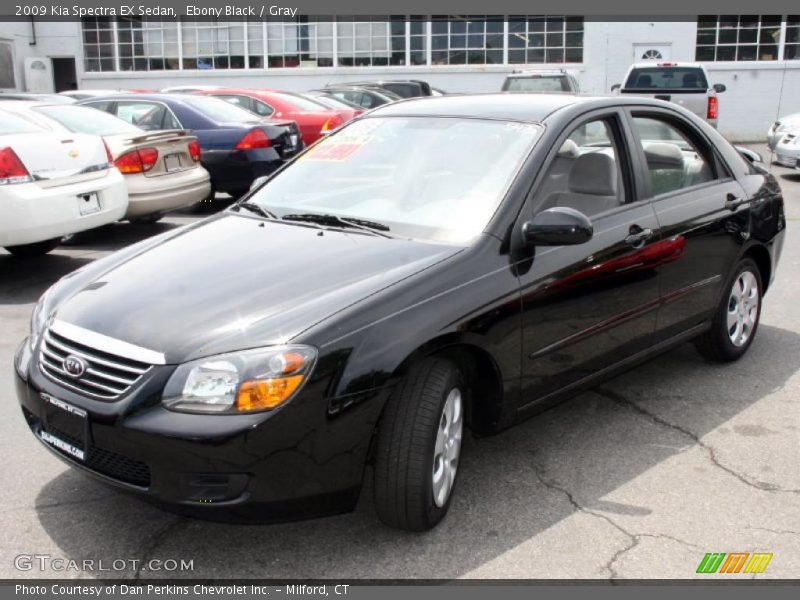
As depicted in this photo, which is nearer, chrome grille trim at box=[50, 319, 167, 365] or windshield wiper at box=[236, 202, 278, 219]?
chrome grille trim at box=[50, 319, 167, 365]

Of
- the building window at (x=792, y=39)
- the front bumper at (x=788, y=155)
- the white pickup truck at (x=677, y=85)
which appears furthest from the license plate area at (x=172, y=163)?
the building window at (x=792, y=39)

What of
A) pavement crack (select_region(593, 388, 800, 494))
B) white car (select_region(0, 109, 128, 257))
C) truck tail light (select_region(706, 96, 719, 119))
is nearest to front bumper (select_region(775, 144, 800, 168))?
truck tail light (select_region(706, 96, 719, 119))

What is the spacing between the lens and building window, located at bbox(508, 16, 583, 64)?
24.8 meters

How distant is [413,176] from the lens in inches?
164

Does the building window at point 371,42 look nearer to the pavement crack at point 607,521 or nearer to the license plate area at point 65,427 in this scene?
the pavement crack at point 607,521

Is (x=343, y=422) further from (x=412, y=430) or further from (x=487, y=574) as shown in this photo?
(x=487, y=574)

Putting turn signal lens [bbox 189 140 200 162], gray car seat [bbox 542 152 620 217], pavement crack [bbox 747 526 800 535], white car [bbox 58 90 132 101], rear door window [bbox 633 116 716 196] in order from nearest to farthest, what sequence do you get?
1. pavement crack [bbox 747 526 800 535]
2. gray car seat [bbox 542 152 620 217]
3. rear door window [bbox 633 116 716 196]
4. turn signal lens [bbox 189 140 200 162]
5. white car [bbox 58 90 132 101]

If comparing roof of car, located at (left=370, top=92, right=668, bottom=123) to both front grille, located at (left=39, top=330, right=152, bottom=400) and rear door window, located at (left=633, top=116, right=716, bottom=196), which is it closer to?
rear door window, located at (left=633, top=116, right=716, bottom=196)

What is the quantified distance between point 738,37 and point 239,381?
23.9m

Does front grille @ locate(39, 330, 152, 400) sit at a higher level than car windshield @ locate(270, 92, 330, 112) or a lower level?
lower

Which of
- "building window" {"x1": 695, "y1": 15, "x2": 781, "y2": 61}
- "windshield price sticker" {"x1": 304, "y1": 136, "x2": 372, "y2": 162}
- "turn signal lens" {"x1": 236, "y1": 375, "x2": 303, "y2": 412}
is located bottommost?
"turn signal lens" {"x1": 236, "y1": 375, "x2": 303, "y2": 412}

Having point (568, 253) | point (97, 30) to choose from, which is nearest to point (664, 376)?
point (568, 253)

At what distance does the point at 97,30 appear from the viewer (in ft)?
91.0

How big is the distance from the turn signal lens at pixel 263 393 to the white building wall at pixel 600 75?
22.9m
